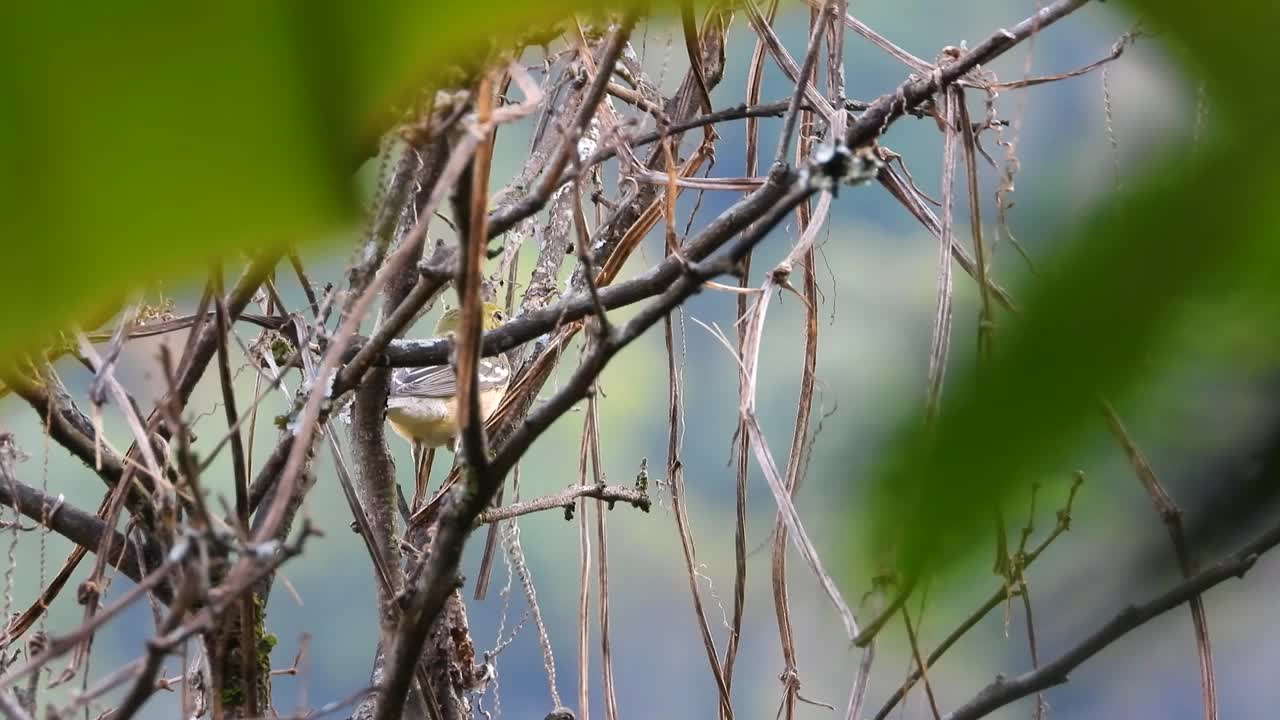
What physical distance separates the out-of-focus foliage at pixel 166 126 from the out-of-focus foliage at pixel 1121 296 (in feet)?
0.33

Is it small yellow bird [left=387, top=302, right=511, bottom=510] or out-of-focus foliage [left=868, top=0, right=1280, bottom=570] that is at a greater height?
small yellow bird [left=387, top=302, right=511, bottom=510]

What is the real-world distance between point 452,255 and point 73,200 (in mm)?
703

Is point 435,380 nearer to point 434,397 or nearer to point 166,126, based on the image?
point 434,397

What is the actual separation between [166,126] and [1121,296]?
159mm

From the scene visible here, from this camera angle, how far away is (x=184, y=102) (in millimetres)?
187

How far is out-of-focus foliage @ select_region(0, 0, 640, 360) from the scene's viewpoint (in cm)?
18

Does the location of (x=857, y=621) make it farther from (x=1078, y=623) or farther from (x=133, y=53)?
(x=133, y=53)

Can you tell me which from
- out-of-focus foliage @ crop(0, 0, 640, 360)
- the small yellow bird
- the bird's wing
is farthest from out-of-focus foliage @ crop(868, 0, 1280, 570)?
the bird's wing

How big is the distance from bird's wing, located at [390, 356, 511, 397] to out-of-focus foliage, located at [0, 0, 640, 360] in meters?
2.91

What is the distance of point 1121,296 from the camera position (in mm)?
213

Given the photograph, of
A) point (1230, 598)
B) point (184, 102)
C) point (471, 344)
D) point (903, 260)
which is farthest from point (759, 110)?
point (184, 102)

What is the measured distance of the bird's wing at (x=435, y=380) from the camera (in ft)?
10.6

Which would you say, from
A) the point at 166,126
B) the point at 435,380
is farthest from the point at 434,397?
the point at 166,126

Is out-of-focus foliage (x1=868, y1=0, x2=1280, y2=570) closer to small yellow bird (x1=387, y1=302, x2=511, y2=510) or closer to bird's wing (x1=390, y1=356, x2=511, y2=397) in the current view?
small yellow bird (x1=387, y1=302, x2=511, y2=510)
